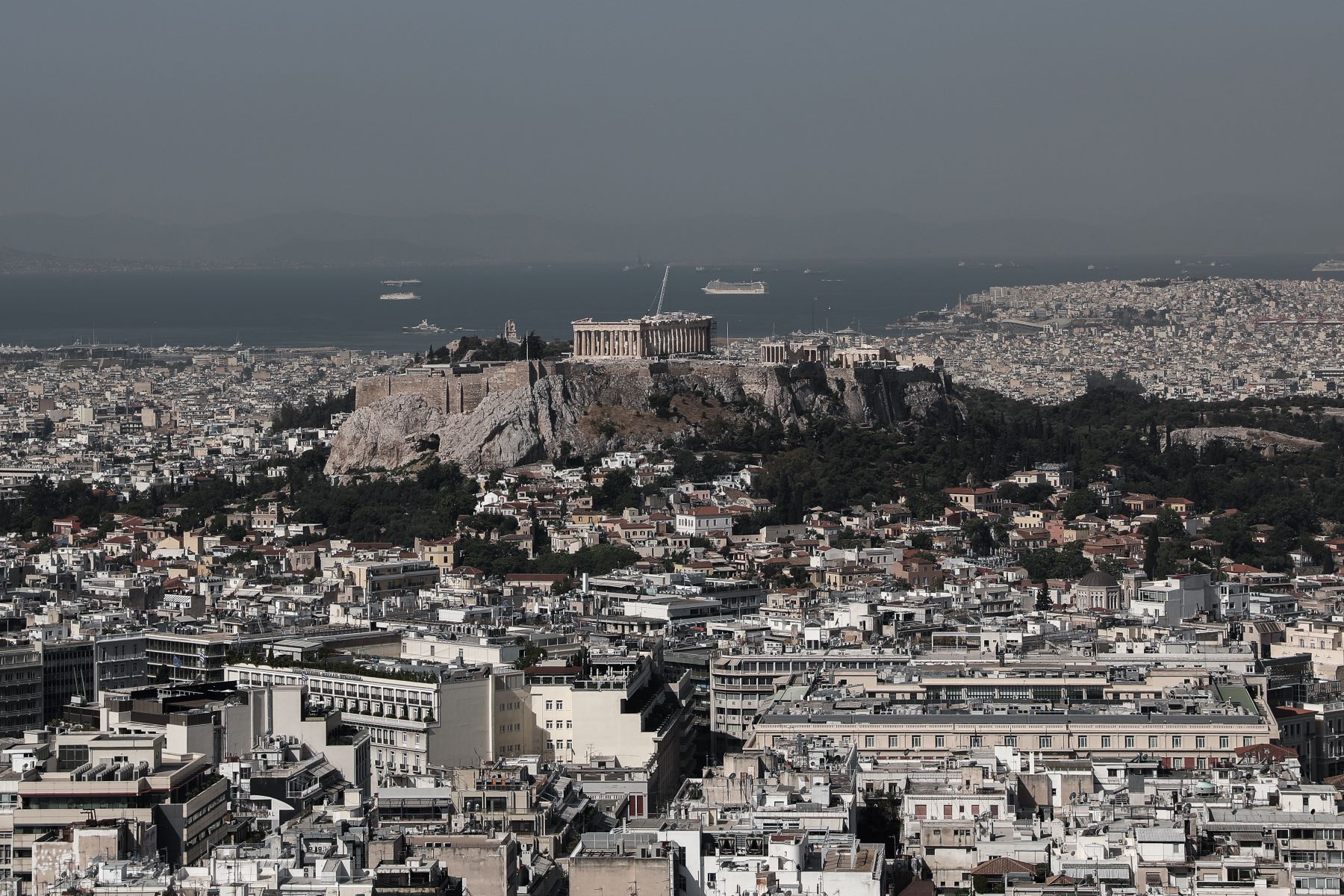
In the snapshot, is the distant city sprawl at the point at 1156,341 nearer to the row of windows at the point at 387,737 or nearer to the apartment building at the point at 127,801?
the row of windows at the point at 387,737

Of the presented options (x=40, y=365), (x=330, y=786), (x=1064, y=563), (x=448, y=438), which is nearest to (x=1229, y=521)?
(x=1064, y=563)

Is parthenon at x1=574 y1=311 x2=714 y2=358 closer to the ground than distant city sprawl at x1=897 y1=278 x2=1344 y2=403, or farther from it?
farther from it

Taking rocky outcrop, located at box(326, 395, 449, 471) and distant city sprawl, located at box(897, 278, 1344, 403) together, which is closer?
rocky outcrop, located at box(326, 395, 449, 471)

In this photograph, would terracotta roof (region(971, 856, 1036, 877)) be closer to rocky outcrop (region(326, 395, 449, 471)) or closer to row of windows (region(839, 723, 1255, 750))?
row of windows (region(839, 723, 1255, 750))

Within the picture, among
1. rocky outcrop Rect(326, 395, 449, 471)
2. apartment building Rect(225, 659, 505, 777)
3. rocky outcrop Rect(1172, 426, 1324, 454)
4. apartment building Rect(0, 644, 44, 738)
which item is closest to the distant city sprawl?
rocky outcrop Rect(1172, 426, 1324, 454)

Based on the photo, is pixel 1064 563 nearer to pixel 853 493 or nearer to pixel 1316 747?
pixel 853 493

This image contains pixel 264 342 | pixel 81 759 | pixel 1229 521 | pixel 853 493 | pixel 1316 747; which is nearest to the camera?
pixel 81 759
